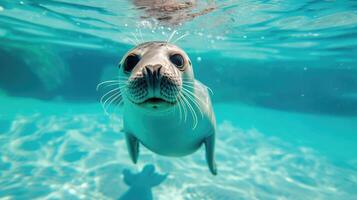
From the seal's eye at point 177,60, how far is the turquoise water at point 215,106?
3.07 meters

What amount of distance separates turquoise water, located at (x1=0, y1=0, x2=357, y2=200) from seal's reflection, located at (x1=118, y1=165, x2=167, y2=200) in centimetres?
3

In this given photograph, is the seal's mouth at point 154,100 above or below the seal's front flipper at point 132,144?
above

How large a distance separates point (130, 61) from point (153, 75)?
0.72 metres

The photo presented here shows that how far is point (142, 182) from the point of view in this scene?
565cm

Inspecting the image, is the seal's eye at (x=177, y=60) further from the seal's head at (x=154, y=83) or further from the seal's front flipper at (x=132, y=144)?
the seal's front flipper at (x=132, y=144)

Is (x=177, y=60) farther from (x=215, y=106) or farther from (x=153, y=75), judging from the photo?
(x=215, y=106)

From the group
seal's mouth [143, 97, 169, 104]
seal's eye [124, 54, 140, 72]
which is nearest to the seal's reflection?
seal's eye [124, 54, 140, 72]

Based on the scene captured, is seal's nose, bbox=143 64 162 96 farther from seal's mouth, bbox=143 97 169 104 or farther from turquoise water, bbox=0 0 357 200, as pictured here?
turquoise water, bbox=0 0 357 200

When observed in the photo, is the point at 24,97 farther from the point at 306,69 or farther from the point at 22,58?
the point at 306,69

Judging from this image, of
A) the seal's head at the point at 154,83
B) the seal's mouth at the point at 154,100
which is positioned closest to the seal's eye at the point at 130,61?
the seal's head at the point at 154,83

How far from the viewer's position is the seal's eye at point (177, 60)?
9.57 feet

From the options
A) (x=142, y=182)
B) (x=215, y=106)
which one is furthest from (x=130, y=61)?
(x=215, y=106)

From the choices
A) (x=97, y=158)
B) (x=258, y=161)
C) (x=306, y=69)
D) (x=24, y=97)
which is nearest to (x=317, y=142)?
(x=258, y=161)

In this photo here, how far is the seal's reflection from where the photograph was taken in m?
5.14
